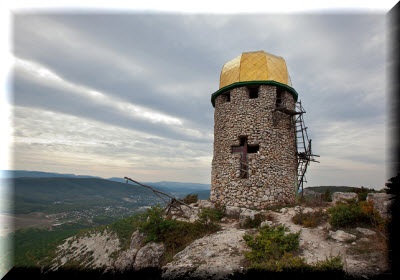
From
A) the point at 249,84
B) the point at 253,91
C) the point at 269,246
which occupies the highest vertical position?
the point at 249,84

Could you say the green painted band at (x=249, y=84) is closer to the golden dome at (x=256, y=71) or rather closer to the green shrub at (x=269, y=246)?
the golden dome at (x=256, y=71)

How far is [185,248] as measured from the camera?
766 centimetres

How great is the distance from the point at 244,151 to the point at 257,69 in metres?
4.99

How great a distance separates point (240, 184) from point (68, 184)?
116 metres

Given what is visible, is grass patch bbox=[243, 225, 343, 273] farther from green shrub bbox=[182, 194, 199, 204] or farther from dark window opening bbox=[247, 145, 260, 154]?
green shrub bbox=[182, 194, 199, 204]

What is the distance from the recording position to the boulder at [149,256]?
725 cm

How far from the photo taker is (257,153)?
1206 centimetres

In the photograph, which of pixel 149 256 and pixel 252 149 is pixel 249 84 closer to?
pixel 252 149

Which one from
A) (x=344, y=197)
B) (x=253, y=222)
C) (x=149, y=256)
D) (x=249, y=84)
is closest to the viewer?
(x=149, y=256)

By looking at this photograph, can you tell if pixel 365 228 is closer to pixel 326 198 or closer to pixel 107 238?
pixel 326 198

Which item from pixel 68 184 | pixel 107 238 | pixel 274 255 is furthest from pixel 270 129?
pixel 68 184

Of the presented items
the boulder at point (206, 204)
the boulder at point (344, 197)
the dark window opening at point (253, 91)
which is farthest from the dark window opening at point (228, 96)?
the boulder at point (344, 197)

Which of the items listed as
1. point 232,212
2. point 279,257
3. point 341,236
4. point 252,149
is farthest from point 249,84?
point 279,257

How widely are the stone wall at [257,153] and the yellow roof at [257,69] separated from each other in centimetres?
64
